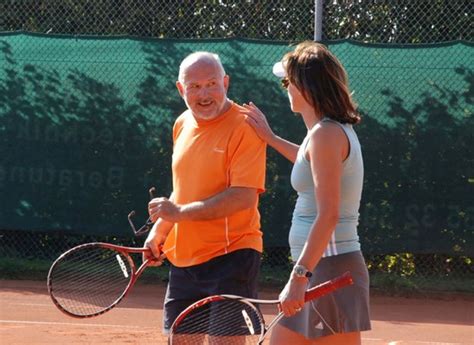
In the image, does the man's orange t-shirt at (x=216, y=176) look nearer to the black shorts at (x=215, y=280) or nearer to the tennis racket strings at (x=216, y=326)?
the black shorts at (x=215, y=280)

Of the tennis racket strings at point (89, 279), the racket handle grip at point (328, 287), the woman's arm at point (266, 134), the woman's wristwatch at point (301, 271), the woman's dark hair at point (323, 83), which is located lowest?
the tennis racket strings at point (89, 279)

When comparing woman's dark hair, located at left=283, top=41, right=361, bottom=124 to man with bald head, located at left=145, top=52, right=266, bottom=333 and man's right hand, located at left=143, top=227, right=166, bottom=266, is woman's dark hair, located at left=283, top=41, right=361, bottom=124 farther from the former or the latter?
man's right hand, located at left=143, top=227, right=166, bottom=266

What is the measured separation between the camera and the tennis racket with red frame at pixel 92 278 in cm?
443

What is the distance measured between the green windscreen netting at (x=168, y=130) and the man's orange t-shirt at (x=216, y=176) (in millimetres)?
5203

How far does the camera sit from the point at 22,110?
393 inches

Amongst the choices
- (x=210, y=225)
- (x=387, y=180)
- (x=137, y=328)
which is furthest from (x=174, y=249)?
(x=387, y=180)

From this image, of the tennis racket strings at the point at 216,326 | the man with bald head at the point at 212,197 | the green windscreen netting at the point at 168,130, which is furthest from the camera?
the green windscreen netting at the point at 168,130

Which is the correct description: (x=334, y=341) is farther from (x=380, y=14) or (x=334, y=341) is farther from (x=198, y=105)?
(x=380, y=14)

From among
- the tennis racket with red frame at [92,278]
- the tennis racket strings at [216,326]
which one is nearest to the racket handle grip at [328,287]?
the tennis racket strings at [216,326]

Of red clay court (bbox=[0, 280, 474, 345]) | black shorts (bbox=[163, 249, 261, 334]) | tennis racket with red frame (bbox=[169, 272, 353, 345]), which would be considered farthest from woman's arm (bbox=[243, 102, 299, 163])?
red clay court (bbox=[0, 280, 474, 345])

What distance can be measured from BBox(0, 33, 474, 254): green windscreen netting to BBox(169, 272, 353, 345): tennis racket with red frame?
5.46 m

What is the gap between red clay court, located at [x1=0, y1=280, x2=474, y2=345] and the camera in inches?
282

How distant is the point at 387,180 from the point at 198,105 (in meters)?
5.40

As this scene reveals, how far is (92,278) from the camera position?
4938 millimetres
